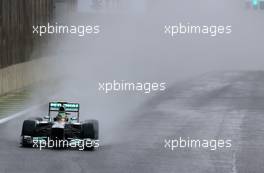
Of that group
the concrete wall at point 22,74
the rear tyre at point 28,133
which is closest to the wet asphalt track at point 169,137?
the rear tyre at point 28,133

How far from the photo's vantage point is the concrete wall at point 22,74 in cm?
3612

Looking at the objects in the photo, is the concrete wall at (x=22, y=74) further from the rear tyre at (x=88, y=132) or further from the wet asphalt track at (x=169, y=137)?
the rear tyre at (x=88, y=132)

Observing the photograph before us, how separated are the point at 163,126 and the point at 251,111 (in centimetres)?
628

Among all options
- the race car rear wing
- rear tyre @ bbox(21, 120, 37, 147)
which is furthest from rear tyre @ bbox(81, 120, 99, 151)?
rear tyre @ bbox(21, 120, 37, 147)

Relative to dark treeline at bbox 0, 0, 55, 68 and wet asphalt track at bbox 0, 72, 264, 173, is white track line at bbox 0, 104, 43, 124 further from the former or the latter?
dark treeline at bbox 0, 0, 55, 68

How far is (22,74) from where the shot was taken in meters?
39.4

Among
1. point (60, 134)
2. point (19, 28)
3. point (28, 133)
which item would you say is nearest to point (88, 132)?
point (60, 134)

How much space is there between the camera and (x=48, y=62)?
44.8 meters

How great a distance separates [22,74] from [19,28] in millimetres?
1964

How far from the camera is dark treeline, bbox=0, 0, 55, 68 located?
3709cm

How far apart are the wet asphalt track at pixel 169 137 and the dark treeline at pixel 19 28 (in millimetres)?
6336

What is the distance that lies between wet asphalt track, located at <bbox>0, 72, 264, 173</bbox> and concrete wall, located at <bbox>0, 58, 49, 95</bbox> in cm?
510

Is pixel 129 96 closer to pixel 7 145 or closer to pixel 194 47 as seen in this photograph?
pixel 7 145

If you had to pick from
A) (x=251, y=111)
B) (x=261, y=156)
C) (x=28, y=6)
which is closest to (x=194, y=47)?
(x=28, y=6)
